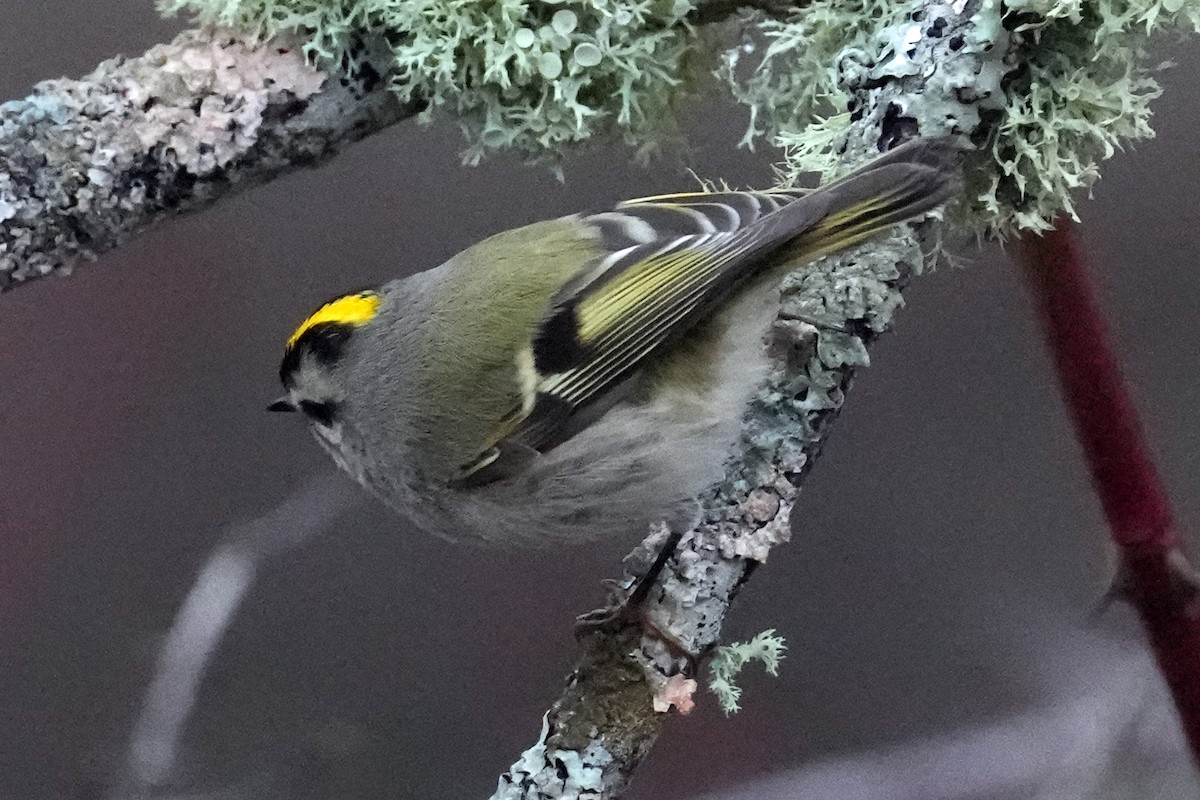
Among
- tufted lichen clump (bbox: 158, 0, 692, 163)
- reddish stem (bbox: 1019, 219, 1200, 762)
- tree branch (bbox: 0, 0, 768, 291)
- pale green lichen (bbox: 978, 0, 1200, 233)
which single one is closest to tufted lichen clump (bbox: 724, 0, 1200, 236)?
pale green lichen (bbox: 978, 0, 1200, 233)

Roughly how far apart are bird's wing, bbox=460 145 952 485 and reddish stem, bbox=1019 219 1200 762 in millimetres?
524

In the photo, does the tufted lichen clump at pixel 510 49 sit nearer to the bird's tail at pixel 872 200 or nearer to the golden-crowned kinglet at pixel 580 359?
the golden-crowned kinglet at pixel 580 359

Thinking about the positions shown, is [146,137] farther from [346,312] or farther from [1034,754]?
[1034,754]

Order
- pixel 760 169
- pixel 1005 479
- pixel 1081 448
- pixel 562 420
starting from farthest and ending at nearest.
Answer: pixel 1005 479, pixel 1081 448, pixel 760 169, pixel 562 420

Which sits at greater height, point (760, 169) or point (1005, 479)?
point (760, 169)

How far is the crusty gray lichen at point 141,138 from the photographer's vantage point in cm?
81

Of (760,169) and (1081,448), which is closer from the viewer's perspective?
(760,169)

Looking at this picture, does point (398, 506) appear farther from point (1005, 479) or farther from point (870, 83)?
point (1005, 479)

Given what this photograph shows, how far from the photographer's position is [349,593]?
54.0 inches

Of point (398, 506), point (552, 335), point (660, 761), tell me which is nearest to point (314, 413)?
point (398, 506)

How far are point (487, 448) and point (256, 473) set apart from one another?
2.33 feet

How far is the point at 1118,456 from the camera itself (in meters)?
1.19

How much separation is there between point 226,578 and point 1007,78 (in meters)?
1.11

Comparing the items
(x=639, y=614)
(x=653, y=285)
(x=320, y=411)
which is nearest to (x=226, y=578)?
(x=320, y=411)
